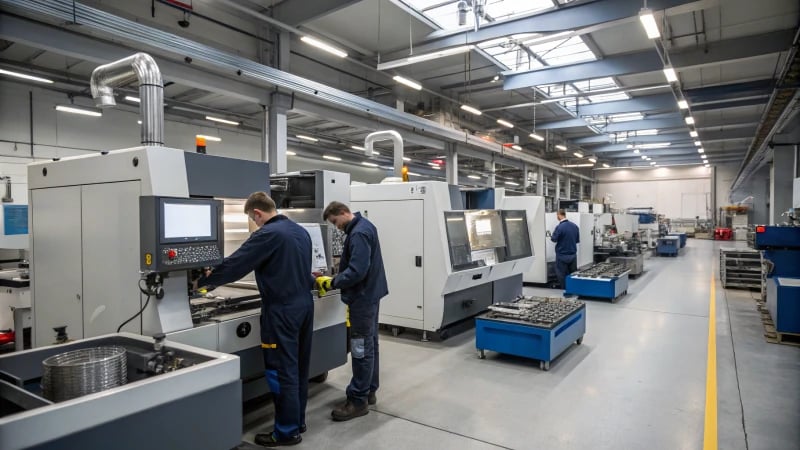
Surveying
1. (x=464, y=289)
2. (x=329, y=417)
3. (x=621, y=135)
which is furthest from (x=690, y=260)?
(x=329, y=417)

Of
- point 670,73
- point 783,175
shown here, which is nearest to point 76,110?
point 670,73

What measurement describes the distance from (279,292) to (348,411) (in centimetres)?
109

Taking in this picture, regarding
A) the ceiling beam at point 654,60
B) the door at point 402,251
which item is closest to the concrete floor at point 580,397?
the door at point 402,251

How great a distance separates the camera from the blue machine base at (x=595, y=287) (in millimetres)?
6980

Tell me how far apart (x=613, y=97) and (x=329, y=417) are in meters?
10.5

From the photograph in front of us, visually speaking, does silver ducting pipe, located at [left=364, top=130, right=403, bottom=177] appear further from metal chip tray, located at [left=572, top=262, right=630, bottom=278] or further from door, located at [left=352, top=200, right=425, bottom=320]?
metal chip tray, located at [left=572, top=262, right=630, bottom=278]

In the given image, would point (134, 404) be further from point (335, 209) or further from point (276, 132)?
point (276, 132)

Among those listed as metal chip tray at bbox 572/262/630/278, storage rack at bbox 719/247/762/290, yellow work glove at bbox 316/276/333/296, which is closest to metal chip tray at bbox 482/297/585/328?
yellow work glove at bbox 316/276/333/296

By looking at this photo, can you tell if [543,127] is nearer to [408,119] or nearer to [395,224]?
[408,119]

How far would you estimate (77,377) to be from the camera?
1.59 m

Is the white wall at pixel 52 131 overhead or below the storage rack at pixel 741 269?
overhead

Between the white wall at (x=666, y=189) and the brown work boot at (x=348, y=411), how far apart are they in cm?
2257

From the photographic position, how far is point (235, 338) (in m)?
2.69

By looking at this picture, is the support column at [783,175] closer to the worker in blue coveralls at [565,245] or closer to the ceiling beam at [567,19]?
the worker in blue coveralls at [565,245]
